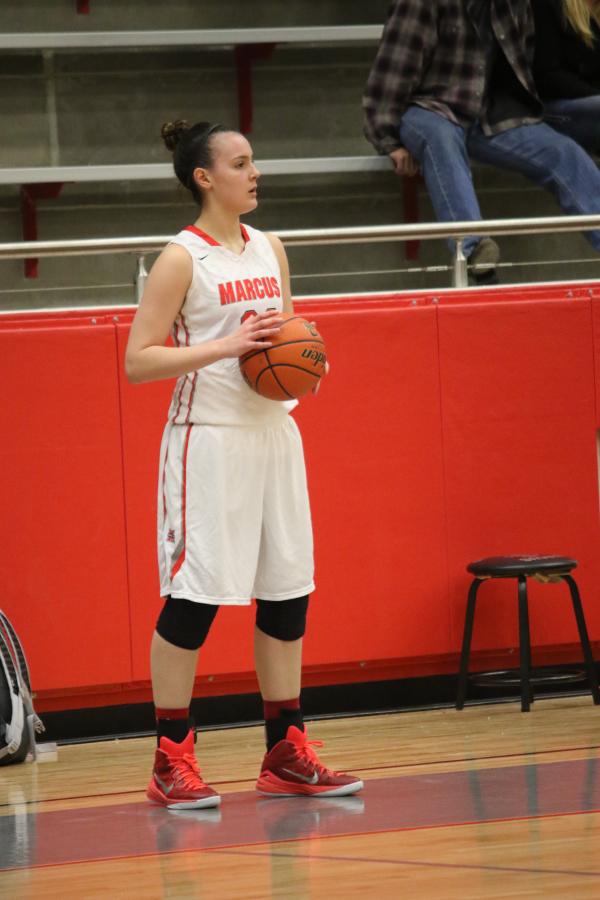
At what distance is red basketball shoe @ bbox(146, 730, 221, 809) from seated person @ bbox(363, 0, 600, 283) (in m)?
2.80

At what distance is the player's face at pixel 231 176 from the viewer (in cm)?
312

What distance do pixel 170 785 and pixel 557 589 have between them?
6.75ft

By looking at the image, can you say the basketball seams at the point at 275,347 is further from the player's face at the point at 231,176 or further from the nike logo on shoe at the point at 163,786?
the nike logo on shoe at the point at 163,786

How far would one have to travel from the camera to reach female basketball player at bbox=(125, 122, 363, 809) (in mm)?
3020

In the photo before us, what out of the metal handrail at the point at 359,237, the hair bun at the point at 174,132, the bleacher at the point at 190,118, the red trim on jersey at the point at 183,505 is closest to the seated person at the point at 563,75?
the bleacher at the point at 190,118

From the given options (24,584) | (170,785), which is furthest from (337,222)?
(170,785)

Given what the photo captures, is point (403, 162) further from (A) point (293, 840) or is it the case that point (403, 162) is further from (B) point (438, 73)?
(A) point (293, 840)

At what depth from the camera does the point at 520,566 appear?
429 centimetres

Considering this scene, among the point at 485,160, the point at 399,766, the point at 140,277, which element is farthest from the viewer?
the point at 485,160

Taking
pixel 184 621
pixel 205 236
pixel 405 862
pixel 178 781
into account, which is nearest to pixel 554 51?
pixel 205 236

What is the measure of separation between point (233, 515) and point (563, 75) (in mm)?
3323

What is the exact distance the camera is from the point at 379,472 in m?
4.53

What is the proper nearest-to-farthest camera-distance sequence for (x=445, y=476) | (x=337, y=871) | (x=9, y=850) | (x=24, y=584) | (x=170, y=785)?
(x=337, y=871), (x=9, y=850), (x=170, y=785), (x=24, y=584), (x=445, y=476)

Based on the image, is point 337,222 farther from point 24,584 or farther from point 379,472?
point 24,584
